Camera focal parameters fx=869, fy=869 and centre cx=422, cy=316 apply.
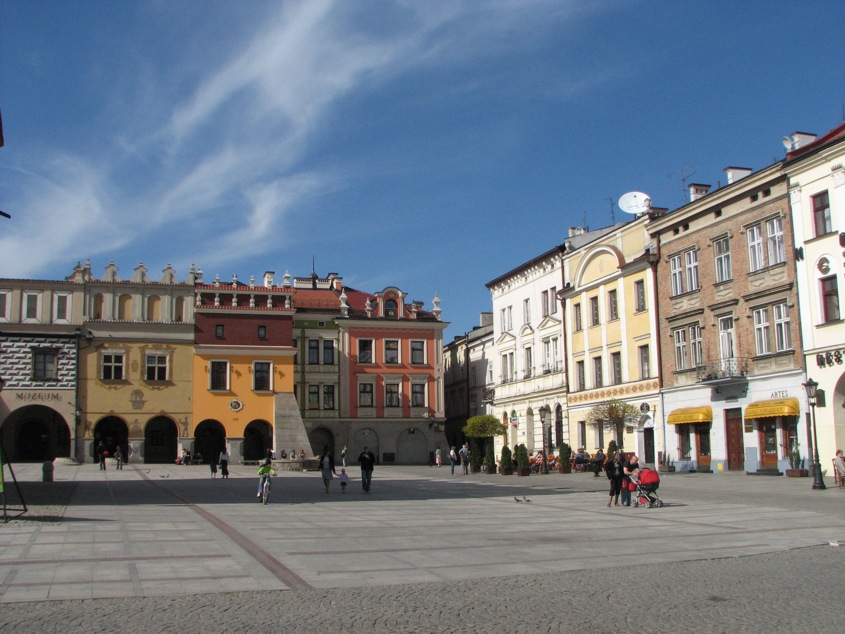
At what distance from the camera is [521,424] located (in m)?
57.9

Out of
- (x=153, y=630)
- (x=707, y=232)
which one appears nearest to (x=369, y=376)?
(x=707, y=232)

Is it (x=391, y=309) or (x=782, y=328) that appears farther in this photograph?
(x=391, y=309)

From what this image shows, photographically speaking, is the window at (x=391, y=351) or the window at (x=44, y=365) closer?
the window at (x=44, y=365)

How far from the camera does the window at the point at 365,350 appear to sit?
69.7 meters

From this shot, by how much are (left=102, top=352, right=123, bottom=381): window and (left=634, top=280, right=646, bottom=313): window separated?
36.2m

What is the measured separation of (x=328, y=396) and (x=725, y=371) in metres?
37.4

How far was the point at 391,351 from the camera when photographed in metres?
70.4

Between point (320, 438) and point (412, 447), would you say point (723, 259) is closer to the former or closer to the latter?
point (412, 447)

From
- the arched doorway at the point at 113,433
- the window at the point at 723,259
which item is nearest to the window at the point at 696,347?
the window at the point at 723,259

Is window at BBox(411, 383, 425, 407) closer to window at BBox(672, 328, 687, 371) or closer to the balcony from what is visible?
window at BBox(672, 328, 687, 371)

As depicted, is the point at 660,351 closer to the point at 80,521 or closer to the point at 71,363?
the point at 80,521

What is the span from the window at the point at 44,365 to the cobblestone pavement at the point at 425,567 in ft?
125

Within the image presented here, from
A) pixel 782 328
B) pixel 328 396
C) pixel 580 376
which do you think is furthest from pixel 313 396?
pixel 782 328

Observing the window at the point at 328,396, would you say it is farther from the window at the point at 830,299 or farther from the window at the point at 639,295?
the window at the point at 830,299
